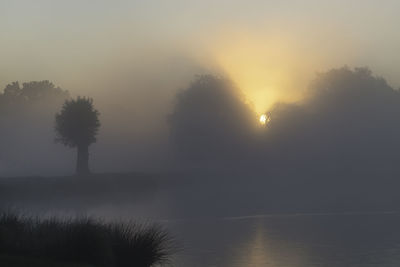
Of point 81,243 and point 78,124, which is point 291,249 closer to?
point 81,243

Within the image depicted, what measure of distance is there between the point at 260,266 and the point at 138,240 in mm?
18467

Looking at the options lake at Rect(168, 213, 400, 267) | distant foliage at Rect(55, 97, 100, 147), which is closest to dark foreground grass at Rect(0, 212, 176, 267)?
lake at Rect(168, 213, 400, 267)

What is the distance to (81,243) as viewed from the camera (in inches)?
689

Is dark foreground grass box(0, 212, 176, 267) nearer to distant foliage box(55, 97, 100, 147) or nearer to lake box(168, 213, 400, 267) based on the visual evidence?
lake box(168, 213, 400, 267)

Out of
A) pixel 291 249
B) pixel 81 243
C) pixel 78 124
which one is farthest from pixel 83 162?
pixel 81 243

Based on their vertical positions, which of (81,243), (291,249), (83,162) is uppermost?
(83,162)

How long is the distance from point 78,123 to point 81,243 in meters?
90.2

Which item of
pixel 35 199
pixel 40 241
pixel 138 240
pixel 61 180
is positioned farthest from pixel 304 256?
pixel 61 180

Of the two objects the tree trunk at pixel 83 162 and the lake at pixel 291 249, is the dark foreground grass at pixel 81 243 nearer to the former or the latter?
the lake at pixel 291 249

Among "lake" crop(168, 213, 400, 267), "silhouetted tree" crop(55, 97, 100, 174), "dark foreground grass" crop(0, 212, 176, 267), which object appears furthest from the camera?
"silhouetted tree" crop(55, 97, 100, 174)

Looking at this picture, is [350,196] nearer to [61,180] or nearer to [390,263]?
[61,180]

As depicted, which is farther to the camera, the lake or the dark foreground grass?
the lake

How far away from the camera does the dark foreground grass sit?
674 inches

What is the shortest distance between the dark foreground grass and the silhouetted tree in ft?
284
